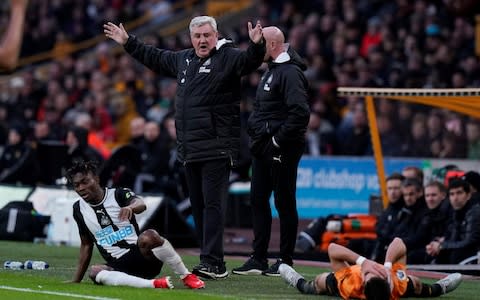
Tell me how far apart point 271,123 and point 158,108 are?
1338 centimetres

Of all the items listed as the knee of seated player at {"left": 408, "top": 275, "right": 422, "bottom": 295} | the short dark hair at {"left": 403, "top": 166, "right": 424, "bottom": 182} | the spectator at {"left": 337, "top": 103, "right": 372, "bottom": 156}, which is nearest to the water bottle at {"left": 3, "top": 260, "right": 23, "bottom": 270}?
the knee of seated player at {"left": 408, "top": 275, "right": 422, "bottom": 295}

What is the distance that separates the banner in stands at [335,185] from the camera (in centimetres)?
1928

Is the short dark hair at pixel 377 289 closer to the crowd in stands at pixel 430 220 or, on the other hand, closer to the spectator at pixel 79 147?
the crowd in stands at pixel 430 220

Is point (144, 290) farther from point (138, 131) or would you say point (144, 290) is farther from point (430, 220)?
point (138, 131)

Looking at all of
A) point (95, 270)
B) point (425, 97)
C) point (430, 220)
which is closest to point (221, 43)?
point (95, 270)

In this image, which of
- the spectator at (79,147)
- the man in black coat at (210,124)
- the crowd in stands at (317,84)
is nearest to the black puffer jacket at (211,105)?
the man in black coat at (210,124)

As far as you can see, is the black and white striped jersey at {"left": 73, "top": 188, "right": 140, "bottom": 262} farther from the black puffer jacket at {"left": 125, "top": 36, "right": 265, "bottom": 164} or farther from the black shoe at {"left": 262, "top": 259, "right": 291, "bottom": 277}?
the black shoe at {"left": 262, "top": 259, "right": 291, "bottom": 277}

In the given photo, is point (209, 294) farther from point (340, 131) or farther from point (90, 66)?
point (90, 66)

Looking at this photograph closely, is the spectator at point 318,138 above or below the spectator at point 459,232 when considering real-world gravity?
above

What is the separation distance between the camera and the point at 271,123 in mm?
13102

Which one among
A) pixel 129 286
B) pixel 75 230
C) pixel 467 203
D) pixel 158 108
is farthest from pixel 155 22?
pixel 129 286

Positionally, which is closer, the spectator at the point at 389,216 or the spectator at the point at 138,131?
the spectator at the point at 389,216

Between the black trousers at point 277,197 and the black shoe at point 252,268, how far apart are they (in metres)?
0.05

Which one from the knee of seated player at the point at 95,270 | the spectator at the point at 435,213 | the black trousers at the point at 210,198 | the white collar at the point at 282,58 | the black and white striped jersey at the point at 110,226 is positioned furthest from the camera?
the spectator at the point at 435,213
